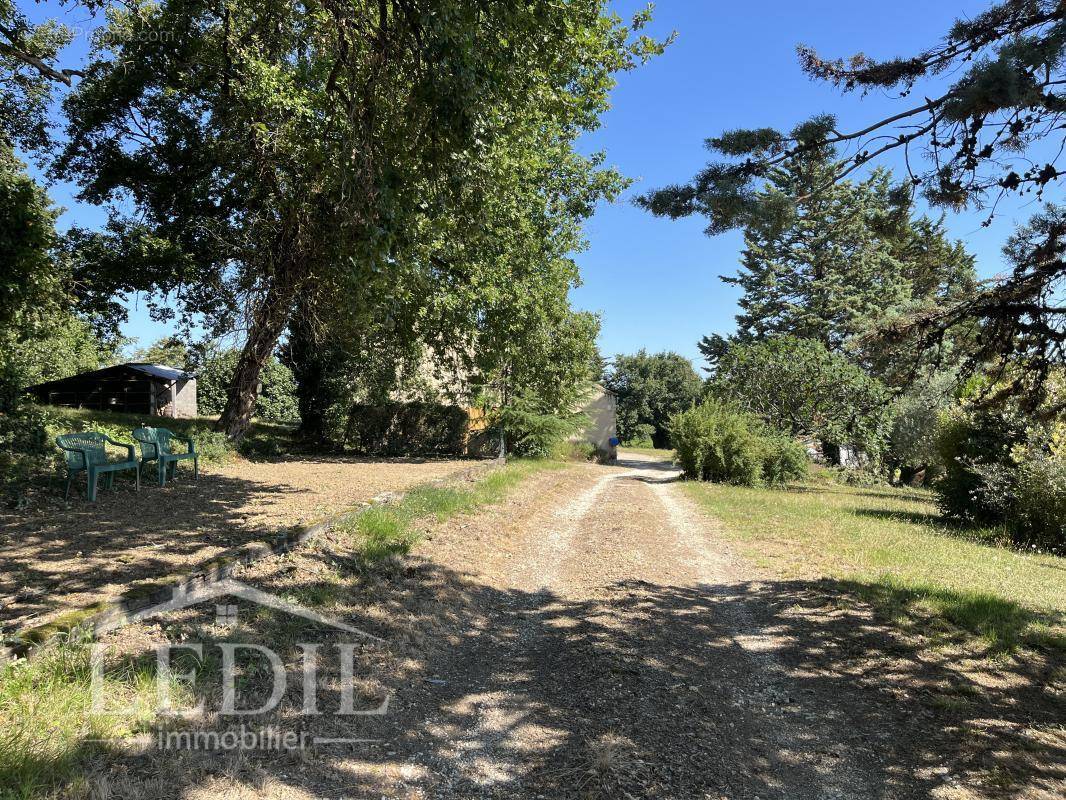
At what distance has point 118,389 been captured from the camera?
94.2 feet

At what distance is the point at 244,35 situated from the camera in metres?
11.6

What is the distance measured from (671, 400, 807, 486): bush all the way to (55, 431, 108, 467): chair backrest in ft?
50.5

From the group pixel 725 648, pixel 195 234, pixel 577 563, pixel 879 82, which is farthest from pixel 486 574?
pixel 195 234

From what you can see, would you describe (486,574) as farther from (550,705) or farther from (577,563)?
(550,705)

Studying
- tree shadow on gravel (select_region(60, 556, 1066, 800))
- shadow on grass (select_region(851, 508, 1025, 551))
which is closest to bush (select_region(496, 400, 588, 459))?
shadow on grass (select_region(851, 508, 1025, 551))

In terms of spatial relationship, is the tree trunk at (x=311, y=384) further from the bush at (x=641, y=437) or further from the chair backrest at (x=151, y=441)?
the bush at (x=641, y=437)

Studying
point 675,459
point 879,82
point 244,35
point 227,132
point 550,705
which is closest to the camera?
point 550,705

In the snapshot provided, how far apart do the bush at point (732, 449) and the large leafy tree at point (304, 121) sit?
10119 mm

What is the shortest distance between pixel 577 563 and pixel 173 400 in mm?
31076

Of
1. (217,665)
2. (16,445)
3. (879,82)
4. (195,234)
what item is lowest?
(217,665)

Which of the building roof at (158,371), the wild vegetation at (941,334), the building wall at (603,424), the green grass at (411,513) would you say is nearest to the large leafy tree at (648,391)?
the building wall at (603,424)

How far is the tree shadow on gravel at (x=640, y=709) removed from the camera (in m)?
3.04

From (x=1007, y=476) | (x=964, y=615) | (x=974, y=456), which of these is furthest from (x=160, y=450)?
(x=974, y=456)

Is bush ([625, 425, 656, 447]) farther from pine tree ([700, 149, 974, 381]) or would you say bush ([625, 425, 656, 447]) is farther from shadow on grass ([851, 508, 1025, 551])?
shadow on grass ([851, 508, 1025, 551])
